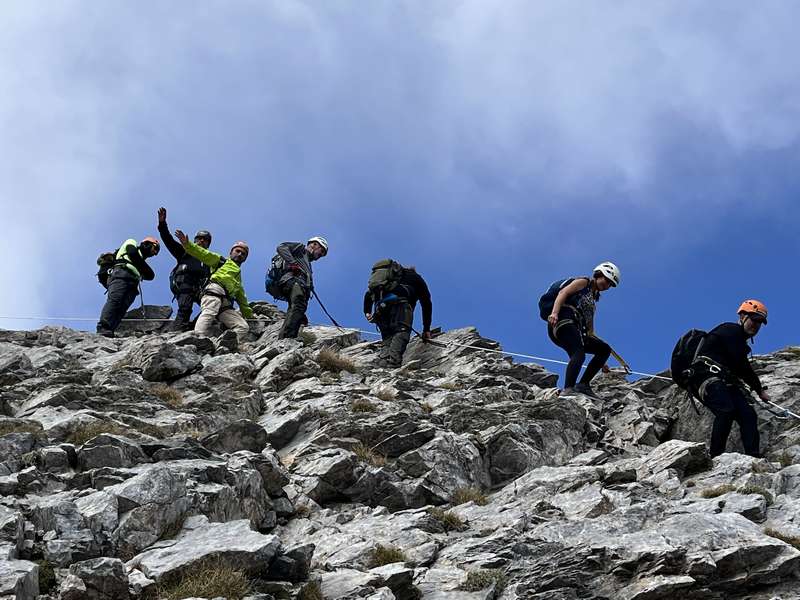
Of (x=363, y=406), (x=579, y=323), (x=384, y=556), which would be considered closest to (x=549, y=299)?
(x=579, y=323)

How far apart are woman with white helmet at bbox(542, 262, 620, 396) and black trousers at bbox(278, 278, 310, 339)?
627 centimetres

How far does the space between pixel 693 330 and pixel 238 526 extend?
9.90 m

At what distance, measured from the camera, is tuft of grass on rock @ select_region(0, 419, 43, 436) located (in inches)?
512

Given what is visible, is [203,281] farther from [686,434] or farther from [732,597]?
[732,597]

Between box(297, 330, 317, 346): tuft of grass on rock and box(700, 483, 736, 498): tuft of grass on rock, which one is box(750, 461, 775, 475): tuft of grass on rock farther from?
box(297, 330, 317, 346): tuft of grass on rock

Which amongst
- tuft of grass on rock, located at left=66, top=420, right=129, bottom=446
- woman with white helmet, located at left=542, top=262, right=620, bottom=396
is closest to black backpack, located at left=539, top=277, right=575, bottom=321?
woman with white helmet, located at left=542, top=262, right=620, bottom=396

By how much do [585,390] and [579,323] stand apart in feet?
4.44

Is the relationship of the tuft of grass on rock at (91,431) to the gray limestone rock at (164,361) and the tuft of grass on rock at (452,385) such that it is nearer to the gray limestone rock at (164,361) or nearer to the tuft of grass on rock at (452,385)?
the gray limestone rock at (164,361)

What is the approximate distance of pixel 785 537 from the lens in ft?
33.3

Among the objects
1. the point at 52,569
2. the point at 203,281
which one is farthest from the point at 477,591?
the point at 203,281

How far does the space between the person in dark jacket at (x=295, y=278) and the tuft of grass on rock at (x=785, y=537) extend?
43.2 ft

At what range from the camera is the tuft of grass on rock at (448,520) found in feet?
37.0

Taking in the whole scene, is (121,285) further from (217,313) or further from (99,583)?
(99,583)

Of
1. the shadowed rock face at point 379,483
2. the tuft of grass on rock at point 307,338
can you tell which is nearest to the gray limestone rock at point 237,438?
the shadowed rock face at point 379,483
